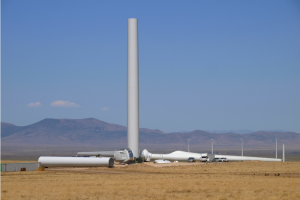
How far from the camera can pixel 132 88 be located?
103062 millimetres

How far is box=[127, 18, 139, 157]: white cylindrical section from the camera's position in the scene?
10256 cm

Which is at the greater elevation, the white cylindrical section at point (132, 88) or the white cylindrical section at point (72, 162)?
the white cylindrical section at point (132, 88)

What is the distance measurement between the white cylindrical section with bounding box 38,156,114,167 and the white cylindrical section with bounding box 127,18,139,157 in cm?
1381

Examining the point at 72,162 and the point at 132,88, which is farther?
the point at 132,88

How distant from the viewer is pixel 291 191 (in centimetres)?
4712

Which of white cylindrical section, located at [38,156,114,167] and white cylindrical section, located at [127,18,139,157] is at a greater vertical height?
white cylindrical section, located at [127,18,139,157]

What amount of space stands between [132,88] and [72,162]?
24382 millimetres

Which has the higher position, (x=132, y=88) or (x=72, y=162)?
(x=132, y=88)

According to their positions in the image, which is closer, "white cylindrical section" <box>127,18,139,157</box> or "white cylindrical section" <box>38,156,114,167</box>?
"white cylindrical section" <box>38,156,114,167</box>

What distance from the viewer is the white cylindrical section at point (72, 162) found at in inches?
3388

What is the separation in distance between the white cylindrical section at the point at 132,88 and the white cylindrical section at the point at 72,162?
13813mm

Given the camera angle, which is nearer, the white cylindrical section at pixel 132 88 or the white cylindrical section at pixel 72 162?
the white cylindrical section at pixel 72 162

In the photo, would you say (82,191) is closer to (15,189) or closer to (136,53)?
(15,189)

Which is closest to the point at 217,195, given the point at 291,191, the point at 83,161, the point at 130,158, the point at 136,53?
the point at 291,191
